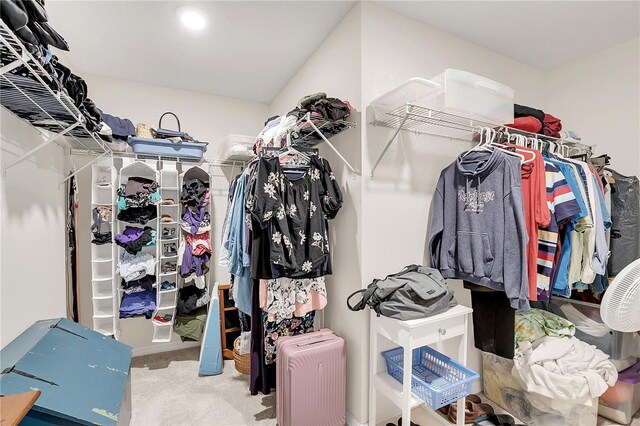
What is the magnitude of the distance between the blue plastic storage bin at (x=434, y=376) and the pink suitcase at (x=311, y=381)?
0.31 meters

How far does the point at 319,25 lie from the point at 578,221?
79.3 inches

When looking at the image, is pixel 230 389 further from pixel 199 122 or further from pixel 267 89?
pixel 267 89

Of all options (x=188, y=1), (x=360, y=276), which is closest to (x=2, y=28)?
(x=188, y=1)

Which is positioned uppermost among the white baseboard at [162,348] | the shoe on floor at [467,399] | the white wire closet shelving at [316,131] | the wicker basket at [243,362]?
the white wire closet shelving at [316,131]

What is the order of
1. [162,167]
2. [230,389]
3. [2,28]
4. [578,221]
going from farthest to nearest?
Result: [162,167]
[230,389]
[578,221]
[2,28]

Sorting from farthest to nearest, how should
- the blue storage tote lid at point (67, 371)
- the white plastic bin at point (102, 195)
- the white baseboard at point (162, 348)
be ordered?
the white baseboard at point (162, 348) < the white plastic bin at point (102, 195) < the blue storage tote lid at point (67, 371)

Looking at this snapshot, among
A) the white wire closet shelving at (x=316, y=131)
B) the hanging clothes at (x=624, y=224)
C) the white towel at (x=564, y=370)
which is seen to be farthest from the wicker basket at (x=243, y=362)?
the hanging clothes at (x=624, y=224)

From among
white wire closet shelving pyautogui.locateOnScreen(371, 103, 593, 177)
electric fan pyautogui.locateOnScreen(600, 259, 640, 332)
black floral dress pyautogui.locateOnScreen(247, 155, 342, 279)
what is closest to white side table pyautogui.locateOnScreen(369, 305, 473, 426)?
black floral dress pyautogui.locateOnScreen(247, 155, 342, 279)

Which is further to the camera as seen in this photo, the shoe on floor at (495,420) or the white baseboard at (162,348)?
the white baseboard at (162,348)

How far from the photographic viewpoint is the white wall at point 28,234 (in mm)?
1397

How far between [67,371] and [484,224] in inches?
86.7

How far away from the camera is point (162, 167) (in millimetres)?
2588

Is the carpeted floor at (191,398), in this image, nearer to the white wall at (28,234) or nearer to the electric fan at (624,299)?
the white wall at (28,234)

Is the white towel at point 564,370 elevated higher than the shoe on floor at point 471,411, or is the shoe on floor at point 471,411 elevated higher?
the white towel at point 564,370
